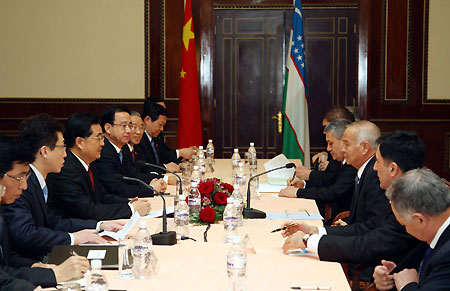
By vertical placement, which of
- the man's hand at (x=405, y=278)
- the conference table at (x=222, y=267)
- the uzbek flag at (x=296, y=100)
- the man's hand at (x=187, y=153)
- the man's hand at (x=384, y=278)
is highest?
the uzbek flag at (x=296, y=100)

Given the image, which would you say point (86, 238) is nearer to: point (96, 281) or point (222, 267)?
point (222, 267)

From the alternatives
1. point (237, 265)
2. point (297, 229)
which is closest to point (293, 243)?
point (297, 229)

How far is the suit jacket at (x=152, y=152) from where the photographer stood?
6.45 metres

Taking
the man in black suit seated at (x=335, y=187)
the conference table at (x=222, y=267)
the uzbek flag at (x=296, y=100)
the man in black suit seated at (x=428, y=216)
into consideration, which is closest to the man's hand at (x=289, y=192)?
the man in black suit seated at (x=335, y=187)

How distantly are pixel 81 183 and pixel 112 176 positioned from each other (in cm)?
99

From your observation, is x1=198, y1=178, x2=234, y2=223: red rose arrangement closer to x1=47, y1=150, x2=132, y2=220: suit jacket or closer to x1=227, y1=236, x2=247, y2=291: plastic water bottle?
x1=47, y1=150, x2=132, y2=220: suit jacket

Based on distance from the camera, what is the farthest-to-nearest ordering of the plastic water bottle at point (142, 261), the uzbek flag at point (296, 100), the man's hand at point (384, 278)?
the uzbek flag at point (296, 100)
the man's hand at point (384, 278)
the plastic water bottle at point (142, 261)

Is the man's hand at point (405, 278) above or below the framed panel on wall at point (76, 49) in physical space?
below

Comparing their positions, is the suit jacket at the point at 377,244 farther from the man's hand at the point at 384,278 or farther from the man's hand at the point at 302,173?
the man's hand at the point at 302,173

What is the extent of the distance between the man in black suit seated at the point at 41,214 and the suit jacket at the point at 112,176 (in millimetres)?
1193

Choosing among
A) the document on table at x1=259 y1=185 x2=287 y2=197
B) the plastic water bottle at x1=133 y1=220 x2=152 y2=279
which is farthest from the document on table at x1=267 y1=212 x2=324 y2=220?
the plastic water bottle at x1=133 y1=220 x2=152 y2=279

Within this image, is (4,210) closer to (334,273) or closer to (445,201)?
(334,273)

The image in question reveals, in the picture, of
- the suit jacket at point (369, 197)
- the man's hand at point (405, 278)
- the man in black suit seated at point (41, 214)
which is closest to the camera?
the man's hand at point (405, 278)

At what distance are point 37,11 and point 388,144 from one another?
691cm
